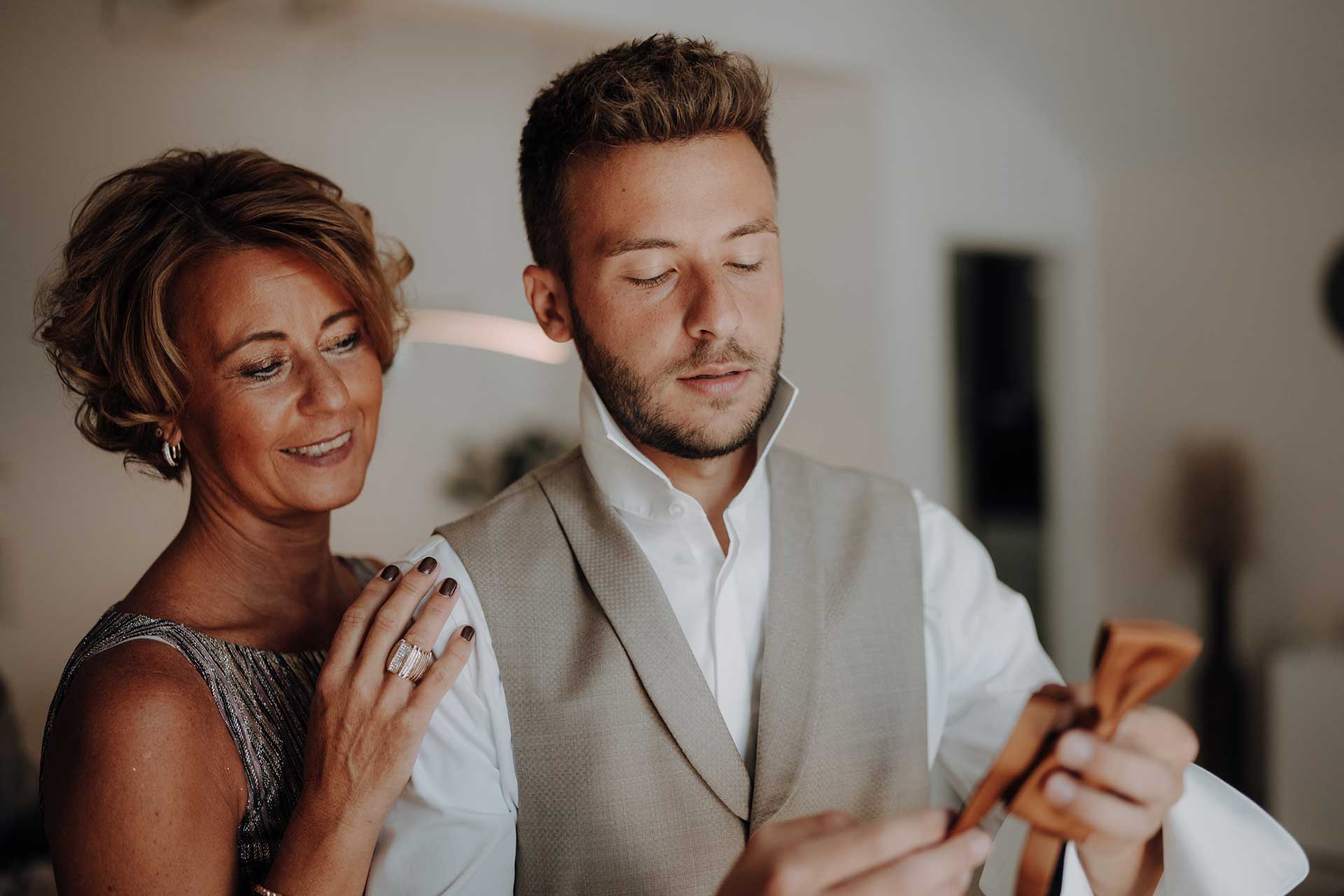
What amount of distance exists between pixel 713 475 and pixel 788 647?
0.92 ft

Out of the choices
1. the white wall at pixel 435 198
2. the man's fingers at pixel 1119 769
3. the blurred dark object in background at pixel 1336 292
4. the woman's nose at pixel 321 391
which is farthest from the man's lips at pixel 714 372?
the blurred dark object in background at pixel 1336 292

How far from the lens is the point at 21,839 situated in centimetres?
275

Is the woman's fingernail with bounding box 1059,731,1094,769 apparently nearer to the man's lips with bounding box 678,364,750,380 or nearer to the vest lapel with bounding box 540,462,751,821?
the vest lapel with bounding box 540,462,751,821

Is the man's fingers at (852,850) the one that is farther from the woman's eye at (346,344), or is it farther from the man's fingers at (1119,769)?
the woman's eye at (346,344)

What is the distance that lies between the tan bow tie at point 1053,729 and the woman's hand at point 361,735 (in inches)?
26.6

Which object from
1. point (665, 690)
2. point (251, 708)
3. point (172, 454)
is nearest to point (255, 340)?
point (172, 454)

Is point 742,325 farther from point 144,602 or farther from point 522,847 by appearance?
point 144,602

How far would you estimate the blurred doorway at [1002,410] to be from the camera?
5000 mm

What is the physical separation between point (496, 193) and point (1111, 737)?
3488 mm

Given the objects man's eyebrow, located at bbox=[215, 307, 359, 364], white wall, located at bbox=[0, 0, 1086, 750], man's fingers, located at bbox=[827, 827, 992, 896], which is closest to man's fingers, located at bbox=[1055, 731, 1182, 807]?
man's fingers, located at bbox=[827, 827, 992, 896]

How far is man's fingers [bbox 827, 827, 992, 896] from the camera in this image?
90 centimetres

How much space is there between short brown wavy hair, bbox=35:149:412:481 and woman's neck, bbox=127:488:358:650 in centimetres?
16

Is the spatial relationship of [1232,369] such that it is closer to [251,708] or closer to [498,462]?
[498,462]

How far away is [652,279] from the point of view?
1.42 m
